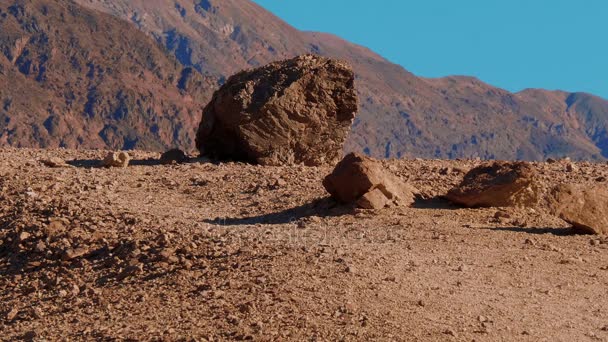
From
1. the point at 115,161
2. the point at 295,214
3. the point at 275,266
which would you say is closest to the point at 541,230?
the point at 295,214

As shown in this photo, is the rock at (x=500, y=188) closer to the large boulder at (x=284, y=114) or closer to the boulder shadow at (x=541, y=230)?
the boulder shadow at (x=541, y=230)

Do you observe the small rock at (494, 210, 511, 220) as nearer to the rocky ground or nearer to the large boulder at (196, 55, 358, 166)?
the rocky ground

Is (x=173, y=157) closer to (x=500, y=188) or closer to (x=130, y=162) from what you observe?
(x=130, y=162)

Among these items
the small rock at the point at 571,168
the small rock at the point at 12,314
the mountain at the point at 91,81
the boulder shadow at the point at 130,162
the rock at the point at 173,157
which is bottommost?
the mountain at the point at 91,81

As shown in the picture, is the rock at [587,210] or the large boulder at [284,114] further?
the large boulder at [284,114]

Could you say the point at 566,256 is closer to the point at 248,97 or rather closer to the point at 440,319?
the point at 440,319

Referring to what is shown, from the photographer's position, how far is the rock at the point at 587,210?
12.9 metres

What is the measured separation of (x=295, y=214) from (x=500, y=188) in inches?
107

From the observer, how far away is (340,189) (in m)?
13.4

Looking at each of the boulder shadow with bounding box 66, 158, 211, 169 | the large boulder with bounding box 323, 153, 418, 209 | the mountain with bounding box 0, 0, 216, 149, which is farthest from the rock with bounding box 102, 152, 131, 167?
the mountain with bounding box 0, 0, 216, 149

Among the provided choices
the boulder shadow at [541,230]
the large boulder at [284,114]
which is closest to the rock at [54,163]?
the large boulder at [284,114]

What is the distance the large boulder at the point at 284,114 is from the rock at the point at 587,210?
575 cm

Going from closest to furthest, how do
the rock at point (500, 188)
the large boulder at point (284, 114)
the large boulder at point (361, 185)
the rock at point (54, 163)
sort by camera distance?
the large boulder at point (361, 185), the rock at point (500, 188), the rock at point (54, 163), the large boulder at point (284, 114)

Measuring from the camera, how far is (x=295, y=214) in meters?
13.5
